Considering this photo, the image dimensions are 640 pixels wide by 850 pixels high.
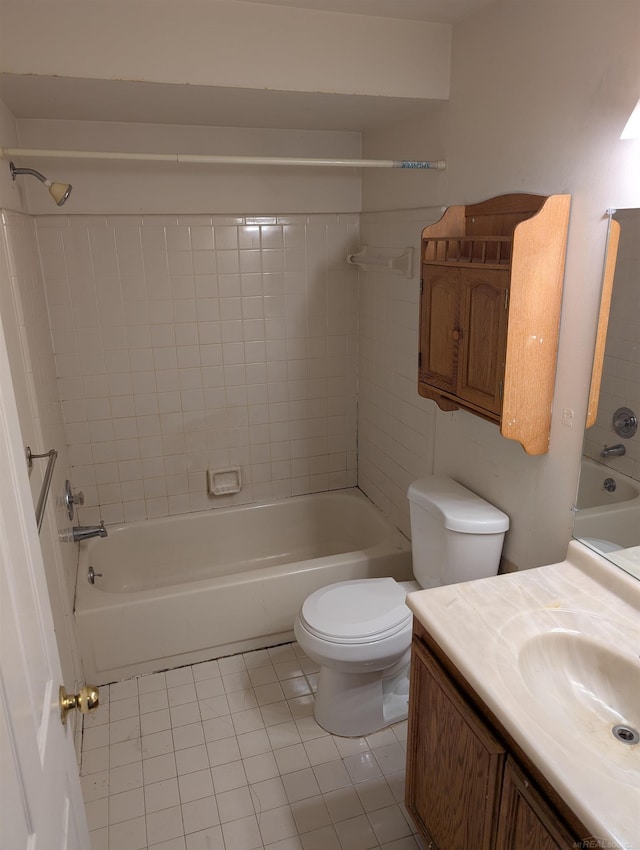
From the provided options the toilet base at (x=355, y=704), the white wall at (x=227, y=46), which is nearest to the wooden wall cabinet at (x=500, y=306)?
the white wall at (x=227, y=46)

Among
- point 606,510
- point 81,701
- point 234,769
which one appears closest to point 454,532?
point 606,510

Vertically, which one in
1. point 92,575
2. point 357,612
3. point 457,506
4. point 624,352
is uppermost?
point 624,352

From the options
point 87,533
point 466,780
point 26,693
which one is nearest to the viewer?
point 26,693

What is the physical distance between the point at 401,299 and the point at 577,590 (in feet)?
4.68

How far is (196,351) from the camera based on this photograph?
283cm

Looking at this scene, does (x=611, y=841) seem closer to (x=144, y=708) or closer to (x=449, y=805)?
(x=449, y=805)

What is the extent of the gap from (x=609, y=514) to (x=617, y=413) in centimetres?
26

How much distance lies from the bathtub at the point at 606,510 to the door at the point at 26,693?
1.32m

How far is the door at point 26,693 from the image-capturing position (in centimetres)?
70

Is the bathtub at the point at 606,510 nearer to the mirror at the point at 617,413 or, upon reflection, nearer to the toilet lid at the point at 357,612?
the mirror at the point at 617,413

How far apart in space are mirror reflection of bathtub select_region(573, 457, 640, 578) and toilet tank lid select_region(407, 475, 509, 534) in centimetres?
30

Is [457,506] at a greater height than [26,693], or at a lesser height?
lesser

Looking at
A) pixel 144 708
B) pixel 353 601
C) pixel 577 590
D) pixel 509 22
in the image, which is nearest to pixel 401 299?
pixel 509 22

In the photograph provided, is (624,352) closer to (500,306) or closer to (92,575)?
(500,306)
